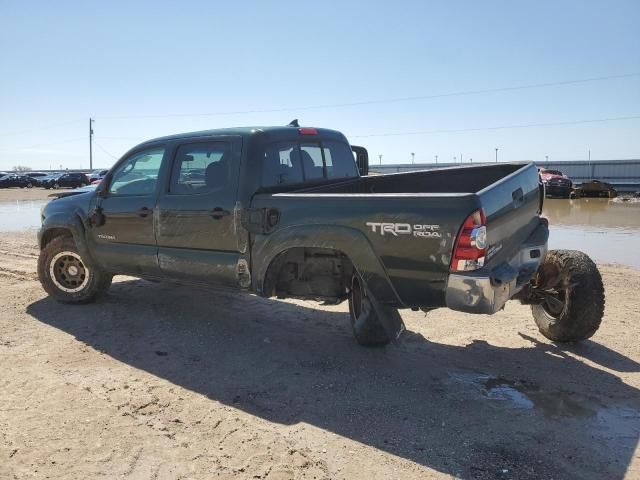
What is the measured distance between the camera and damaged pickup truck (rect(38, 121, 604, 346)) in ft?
12.0

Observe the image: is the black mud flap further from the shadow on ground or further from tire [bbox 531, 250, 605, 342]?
tire [bbox 531, 250, 605, 342]

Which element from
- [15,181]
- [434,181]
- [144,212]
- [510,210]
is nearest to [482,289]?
[510,210]

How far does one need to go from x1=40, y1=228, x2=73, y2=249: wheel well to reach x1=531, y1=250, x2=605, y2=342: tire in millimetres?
5398

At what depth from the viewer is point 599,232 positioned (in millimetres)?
14180

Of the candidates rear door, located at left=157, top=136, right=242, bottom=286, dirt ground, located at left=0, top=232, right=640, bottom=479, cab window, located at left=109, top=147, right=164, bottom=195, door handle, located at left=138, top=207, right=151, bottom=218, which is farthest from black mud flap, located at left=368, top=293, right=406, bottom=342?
cab window, located at left=109, top=147, right=164, bottom=195

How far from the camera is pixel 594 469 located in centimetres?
296

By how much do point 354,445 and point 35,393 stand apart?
2.45m

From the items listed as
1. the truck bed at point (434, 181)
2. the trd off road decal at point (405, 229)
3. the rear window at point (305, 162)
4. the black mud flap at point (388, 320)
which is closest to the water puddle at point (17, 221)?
the rear window at point (305, 162)

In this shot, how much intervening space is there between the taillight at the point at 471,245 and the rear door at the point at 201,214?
6.71 feet

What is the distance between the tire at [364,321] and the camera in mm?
4703

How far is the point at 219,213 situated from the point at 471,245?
2.35 meters

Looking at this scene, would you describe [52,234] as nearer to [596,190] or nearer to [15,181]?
[596,190]

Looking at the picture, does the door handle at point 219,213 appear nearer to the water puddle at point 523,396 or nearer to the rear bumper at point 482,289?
the rear bumper at point 482,289

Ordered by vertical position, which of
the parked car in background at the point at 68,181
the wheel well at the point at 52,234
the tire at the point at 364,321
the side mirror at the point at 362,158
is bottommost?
the tire at the point at 364,321
